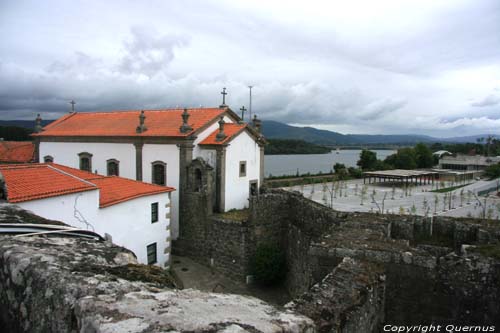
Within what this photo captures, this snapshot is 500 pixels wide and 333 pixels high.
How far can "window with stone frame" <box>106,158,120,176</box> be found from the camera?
19.8 m

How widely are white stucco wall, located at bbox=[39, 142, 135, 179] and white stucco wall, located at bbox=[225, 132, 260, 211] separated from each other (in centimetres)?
579

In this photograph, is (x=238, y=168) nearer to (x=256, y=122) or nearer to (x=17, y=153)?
(x=256, y=122)

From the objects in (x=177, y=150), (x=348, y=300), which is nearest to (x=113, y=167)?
(x=177, y=150)

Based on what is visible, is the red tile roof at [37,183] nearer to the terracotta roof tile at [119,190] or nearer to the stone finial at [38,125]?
the terracotta roof tile at [119,190]

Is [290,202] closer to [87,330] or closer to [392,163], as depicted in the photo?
[87,330]

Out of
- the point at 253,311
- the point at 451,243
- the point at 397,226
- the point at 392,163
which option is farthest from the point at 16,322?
the point at 392,163

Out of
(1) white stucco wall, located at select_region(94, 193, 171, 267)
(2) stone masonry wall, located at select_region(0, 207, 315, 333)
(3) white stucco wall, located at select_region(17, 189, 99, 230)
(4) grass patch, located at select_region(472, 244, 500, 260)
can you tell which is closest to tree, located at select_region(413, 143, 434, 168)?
(1) white stucco wall, located at select_region(94, 193, 171, 267)

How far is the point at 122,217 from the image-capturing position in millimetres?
12711

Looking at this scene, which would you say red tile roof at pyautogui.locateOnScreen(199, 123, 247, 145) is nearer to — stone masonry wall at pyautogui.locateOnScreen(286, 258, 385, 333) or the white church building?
the white church building

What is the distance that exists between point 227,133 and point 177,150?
2.71 meters

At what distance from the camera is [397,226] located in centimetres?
861

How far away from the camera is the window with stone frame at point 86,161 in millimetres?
21103

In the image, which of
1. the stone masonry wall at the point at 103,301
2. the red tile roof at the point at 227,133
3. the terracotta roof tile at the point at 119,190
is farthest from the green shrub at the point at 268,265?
the stone masonry wall at the point at 103,301

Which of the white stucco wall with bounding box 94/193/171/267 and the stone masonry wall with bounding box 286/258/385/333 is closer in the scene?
the stone masonry wall with bounding box 286/258/385/333
